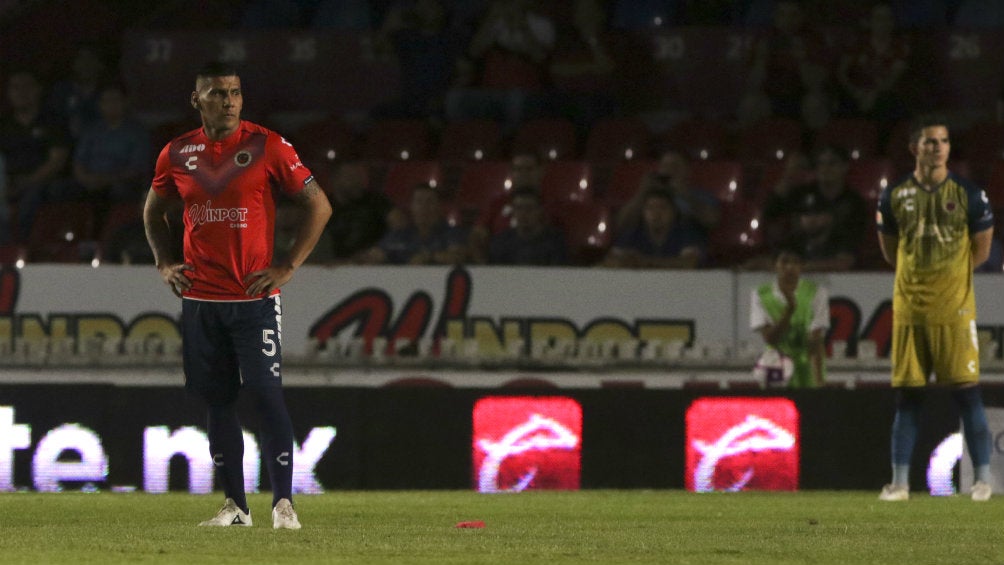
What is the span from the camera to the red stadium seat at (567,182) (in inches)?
537

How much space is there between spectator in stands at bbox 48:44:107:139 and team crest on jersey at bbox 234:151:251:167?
8.83m

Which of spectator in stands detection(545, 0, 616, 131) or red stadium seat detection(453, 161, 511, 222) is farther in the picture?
spectator in stands detection(545, 0, 616, 131)

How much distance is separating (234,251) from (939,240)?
3882 millimetres

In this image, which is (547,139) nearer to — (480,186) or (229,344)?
(480,186)

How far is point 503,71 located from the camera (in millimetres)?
14914

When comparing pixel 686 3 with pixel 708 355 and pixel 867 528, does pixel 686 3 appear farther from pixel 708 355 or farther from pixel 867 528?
pixel 867 528

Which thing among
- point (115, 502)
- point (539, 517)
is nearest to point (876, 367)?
point (539, 517)

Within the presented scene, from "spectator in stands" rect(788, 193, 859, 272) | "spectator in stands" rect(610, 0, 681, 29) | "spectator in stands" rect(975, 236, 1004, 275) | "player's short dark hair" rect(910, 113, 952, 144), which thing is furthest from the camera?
"spectator in stands" rect(610, 0, 681, 29)

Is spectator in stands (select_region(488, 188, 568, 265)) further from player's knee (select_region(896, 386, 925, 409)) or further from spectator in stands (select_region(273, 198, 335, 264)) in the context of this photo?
player's knee (select_region(896, 386, 925, 409))

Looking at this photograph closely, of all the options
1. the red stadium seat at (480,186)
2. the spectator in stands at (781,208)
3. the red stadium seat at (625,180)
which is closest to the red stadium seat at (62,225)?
the red stadium seat at (480,186)

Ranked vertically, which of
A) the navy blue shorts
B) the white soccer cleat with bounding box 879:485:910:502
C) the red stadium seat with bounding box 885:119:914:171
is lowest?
the white soccer cleat with bounding box 879:485:910:502

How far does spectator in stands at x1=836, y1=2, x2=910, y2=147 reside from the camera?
14.7m

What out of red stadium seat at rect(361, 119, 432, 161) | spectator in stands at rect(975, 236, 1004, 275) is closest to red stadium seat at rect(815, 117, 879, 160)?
spectator in stands at rect(975, 236, 1004, 275)

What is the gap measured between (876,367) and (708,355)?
3.44ft
